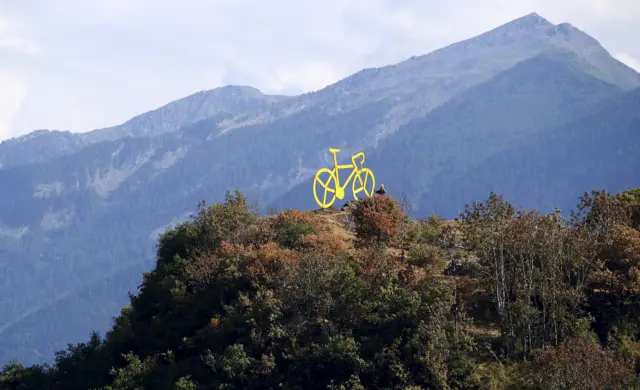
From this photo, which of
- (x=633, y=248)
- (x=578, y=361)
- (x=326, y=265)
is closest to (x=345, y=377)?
Answer: (x=326, y=265)

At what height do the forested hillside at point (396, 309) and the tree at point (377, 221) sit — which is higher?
the tree at point (377, 221)

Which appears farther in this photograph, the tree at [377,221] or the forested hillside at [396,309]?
the tree at [377,221]

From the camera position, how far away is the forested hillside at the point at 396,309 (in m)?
50.5

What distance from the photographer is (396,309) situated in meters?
53.1

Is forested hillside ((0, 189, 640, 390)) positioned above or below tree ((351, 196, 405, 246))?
below

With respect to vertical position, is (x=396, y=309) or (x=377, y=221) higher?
(x=377, y=221)

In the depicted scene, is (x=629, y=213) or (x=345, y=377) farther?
(x=629, y=213)

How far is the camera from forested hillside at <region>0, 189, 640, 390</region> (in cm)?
5047

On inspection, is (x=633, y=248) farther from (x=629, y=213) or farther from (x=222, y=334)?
(x=222, y=334)

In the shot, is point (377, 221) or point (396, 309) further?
point (377, 221)

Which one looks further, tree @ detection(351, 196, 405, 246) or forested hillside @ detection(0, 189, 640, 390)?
tree @ detection(351, 196, 405, 246)

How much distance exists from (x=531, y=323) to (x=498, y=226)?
7.25m

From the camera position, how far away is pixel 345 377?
52094 millimetres

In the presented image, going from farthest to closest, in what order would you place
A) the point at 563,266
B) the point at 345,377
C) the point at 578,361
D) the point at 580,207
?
1. the point at 580,207
2. the point at 563,266
3. the point at 345,377
4. the point at 578,361
